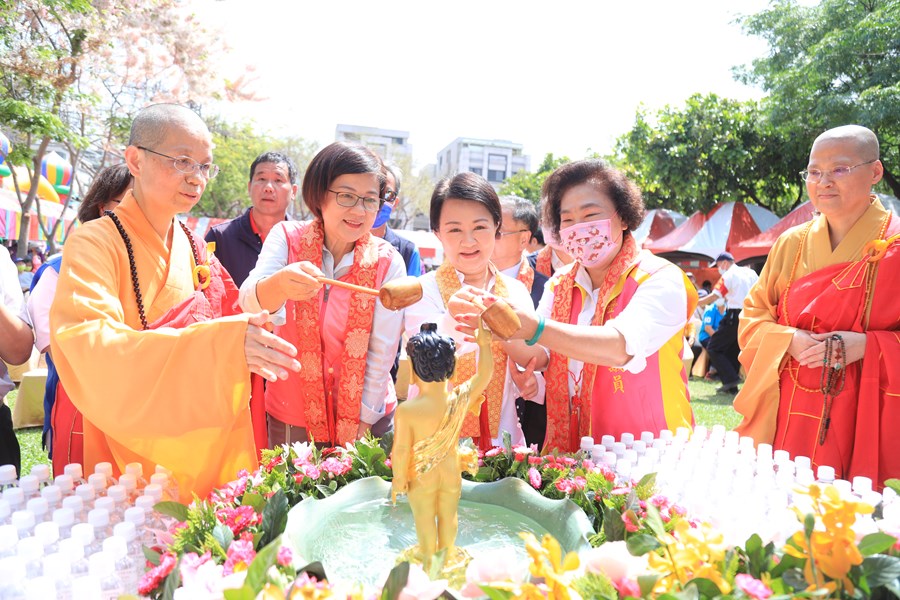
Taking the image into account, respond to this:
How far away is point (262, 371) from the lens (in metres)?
1.75

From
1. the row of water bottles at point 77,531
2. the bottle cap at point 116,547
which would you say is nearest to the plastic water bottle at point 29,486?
the row of water bottles at point 77,531

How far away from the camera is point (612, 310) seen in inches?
97.6

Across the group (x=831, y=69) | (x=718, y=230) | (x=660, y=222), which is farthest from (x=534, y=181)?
(x=831, y=69)

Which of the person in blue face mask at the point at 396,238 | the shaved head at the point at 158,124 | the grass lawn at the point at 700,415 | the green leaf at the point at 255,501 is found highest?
the shaved head at the point at 158,124

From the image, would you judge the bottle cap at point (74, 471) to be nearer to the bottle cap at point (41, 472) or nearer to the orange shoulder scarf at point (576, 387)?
the bottle cap at point (41, 472)

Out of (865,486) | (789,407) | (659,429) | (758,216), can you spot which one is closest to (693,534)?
(865,486)

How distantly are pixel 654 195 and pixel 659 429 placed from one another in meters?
19.2

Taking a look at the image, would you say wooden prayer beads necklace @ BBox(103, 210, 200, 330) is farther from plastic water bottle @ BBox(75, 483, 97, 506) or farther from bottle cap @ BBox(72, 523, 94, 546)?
bottle cap @ BBox(72, 523, 94, 546)

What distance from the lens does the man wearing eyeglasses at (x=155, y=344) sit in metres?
1.72

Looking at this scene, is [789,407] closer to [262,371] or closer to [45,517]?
[262,371]

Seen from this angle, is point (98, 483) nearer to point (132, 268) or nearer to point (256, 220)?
point (132, 268)

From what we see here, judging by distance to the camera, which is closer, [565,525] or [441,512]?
[441,512]

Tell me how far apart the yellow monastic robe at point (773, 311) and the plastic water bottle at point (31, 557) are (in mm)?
2787

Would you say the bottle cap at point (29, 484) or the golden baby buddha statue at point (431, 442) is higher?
the golden baby buddha statue at point (431, 442)
